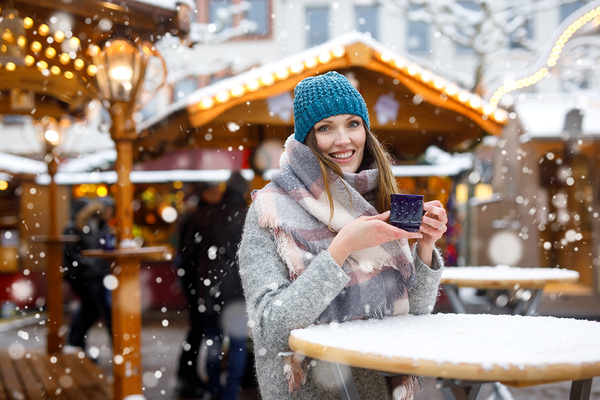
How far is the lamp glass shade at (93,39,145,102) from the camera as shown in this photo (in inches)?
144

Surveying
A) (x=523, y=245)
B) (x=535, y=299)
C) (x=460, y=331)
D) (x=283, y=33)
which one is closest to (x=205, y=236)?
(x=535, y=299)

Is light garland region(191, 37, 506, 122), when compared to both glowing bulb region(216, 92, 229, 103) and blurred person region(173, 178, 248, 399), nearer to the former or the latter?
glowing bulb region(216, 92, 229, 103)

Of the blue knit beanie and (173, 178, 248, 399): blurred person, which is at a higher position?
the blue knit beanie

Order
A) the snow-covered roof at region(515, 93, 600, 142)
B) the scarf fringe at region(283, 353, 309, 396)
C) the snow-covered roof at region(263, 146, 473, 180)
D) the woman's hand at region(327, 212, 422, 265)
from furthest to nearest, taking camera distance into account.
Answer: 1. the snow-covered roof at region(263, 146, 473, 180)
2. the snow-covered roof at region(515, 93, 600, 142)
3. the scarf fringe at region(283, 353, 309, 396)
4. the woman's hand at region(327, 212, 422, 265)

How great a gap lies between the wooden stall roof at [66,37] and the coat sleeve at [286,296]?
9.40 ft

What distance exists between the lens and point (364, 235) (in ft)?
4.61

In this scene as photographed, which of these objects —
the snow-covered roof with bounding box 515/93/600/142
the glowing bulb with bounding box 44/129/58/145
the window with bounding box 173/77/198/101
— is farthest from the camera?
the window with bounding box 173/77/198/101

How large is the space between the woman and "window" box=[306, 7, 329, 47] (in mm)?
16698

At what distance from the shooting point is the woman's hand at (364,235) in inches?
54.9

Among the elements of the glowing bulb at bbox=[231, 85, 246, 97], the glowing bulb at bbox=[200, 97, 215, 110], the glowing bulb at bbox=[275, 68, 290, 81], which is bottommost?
the glowing bulb at bbox=[200, 97, 215, 110]

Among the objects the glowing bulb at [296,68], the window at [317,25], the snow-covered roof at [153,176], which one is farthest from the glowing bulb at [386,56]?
the window at [317,25]

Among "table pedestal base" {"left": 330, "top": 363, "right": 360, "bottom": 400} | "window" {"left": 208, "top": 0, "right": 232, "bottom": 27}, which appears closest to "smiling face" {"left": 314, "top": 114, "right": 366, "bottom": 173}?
"table pedestal base" {"left": 330, "top": 363, "right": 360, "bottom": 400}

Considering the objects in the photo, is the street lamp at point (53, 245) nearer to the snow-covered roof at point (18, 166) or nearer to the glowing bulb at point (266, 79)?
the glowing bulb at point (266, 79)

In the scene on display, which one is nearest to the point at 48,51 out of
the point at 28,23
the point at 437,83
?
the point at 28,23
